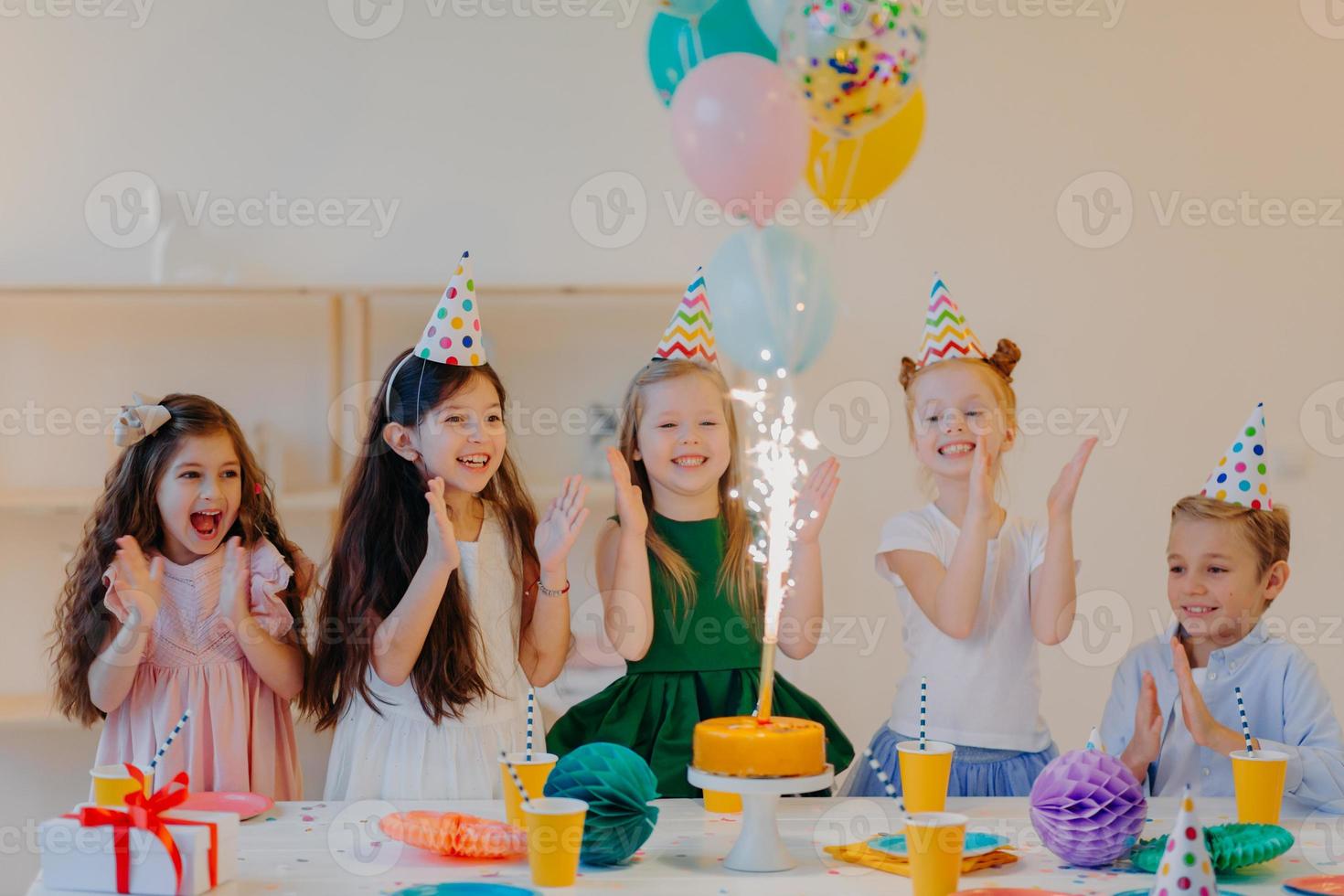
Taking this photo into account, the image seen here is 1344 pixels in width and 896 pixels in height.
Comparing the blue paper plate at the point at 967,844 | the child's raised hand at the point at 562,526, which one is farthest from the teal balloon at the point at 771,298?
the blue paper plate at the point at 967,844

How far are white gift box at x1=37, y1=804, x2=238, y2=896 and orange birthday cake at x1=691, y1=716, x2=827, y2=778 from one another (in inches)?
18.7

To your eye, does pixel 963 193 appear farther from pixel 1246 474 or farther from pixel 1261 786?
pixel 1261 786

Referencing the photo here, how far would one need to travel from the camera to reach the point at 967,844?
1387 millimetres

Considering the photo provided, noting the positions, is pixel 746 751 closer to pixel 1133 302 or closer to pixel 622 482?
pixel 622 482

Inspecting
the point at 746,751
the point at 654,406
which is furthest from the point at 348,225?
the point at 746,751

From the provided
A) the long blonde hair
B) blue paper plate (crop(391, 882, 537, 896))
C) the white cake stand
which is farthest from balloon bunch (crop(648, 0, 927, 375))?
blue paper plate (crop(391, 882, 537, 896))

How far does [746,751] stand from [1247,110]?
2379mm

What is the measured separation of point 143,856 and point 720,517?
120 centimetres

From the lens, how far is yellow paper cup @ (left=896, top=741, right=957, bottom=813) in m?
1.49

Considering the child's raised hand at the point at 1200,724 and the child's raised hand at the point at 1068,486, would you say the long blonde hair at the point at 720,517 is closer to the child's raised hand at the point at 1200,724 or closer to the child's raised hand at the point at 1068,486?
the child's raised hand at the point at 1068,486

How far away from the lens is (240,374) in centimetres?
294

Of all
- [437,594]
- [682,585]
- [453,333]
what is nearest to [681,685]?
[682,585]

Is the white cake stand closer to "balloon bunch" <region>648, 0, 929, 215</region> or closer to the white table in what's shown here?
the white table

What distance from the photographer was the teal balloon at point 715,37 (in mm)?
1907
